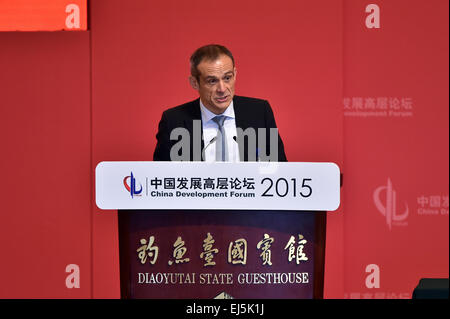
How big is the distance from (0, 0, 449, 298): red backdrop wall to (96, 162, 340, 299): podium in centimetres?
102

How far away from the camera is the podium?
2010mm

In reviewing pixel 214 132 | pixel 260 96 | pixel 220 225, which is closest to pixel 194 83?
→ pixel 214 132

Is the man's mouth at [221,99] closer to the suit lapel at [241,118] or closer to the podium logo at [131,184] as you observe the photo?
the suit lapel at [241,118]

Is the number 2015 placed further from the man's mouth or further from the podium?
the man's mouth

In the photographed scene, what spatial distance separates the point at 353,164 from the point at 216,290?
135 centimetres

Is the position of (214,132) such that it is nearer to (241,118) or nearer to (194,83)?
(241,118)

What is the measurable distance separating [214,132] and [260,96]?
444 mm

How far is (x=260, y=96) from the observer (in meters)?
3.04

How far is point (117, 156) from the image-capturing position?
3072 mm

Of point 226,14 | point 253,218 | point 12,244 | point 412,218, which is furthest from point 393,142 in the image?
point 12,244

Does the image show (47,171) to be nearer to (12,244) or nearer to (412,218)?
(12,244)

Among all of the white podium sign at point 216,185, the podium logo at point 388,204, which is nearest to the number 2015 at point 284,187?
the white podium sign at point 216,185

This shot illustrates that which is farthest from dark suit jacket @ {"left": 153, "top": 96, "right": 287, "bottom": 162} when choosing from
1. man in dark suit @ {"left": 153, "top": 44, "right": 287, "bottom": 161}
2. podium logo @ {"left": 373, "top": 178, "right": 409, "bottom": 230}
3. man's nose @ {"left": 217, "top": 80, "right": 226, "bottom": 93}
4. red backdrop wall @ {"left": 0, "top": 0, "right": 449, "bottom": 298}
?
podium logo @ {"left": 373, "top": 178, "right": 409, "bottom": 230}
